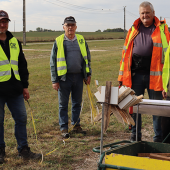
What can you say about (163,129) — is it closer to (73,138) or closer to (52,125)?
(73,138)

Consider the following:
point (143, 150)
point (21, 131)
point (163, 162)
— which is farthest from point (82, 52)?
point (163, 162)

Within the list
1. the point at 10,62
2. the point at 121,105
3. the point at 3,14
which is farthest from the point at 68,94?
the point at 121,105

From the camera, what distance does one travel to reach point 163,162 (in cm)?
236

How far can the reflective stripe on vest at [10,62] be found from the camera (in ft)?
12.7

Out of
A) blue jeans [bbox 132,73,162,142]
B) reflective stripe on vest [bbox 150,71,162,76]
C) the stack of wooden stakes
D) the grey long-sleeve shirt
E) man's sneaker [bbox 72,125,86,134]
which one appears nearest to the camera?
the stack of wooden stakes

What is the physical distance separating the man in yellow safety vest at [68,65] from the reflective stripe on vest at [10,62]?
1.13m

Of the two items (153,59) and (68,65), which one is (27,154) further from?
(153,59)

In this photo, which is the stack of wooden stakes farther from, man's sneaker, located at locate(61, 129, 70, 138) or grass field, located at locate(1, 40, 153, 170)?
man's sneaker, located at locate(61, 129, 70, 138)

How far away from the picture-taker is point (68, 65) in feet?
16.8

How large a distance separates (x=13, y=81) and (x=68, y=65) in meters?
1.41

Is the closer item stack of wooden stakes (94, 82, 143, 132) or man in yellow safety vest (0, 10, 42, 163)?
stack of wooden stakes (94, 82, 143, 132)

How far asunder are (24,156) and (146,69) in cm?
234

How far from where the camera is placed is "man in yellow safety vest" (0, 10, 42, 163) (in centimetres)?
388

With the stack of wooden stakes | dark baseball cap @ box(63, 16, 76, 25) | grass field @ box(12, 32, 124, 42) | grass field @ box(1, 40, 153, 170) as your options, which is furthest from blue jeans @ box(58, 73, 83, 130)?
grass field @ box(12, 32, 124, 42)
